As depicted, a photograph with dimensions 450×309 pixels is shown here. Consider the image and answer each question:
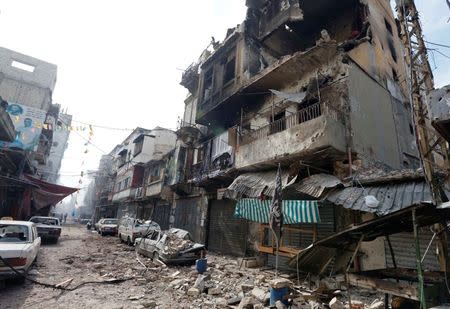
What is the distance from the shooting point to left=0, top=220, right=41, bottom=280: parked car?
22.0 ft

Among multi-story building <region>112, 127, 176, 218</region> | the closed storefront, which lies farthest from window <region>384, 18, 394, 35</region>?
multi-story building <region>112, 127, 176, 218</region>

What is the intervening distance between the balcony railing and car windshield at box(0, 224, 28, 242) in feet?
32.1

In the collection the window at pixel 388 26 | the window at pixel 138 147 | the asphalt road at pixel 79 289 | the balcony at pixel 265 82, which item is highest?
the window at pixel 388 26

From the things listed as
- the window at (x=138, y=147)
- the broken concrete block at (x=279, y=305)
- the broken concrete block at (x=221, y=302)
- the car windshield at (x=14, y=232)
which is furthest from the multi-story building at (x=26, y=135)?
the broken concrete block at (x=279, y=305)

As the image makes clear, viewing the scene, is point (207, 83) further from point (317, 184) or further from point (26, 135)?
point (26, 135)

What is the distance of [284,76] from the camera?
1347 centimetres

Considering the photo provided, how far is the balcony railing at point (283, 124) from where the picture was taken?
11.9 metres

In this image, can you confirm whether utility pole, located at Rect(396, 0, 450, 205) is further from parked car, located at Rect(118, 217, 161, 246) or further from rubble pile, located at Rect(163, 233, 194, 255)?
parked car, located at Rect(118, 217, 161, 246)

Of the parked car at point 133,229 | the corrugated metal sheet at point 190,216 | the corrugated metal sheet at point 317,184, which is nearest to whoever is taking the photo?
the corrugated metal sheet at point 317,184

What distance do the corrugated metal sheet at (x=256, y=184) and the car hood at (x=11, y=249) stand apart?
26.3ft

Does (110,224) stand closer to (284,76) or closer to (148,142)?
(148,142)

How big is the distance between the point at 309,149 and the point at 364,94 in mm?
4246

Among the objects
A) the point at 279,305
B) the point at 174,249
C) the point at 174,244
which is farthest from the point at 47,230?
the point at 279,305

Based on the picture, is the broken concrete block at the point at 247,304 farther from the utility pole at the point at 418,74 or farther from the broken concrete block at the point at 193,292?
the utility pole at the point at 418,74
